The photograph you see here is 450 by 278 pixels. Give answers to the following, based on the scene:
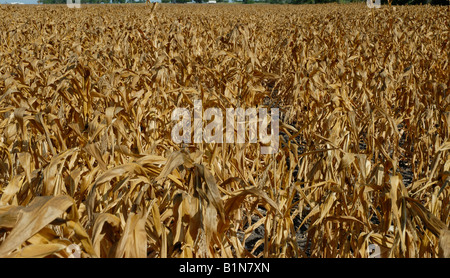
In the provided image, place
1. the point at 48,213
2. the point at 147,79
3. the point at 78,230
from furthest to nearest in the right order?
the point at 147,79 < the point at 78,230 < the point at 48,213

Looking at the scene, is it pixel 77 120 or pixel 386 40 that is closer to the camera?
pixel 77 120

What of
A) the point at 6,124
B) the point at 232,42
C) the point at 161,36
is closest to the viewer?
the point at 6,124

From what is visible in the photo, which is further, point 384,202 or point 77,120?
point 77,120

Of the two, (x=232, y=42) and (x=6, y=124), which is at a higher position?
(x=232, y=42)

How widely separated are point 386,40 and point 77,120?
5.28 meters

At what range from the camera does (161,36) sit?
19.5 ft

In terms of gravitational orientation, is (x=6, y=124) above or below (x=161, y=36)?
below

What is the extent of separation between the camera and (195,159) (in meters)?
1.30
